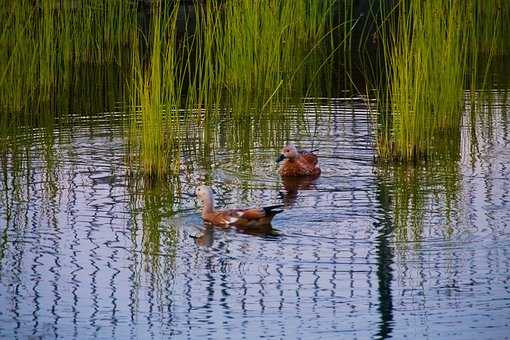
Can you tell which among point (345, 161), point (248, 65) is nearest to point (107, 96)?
point (248, 65)

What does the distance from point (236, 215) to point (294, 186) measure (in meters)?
1.24

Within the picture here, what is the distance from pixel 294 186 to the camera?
887 centimetres

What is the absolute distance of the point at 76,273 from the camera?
269 inches

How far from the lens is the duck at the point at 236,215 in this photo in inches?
299

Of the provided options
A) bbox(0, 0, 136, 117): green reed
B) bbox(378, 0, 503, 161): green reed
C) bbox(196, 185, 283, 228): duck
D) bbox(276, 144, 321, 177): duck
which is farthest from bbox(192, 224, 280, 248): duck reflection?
bbox(0, 0, 136, 117): green reed

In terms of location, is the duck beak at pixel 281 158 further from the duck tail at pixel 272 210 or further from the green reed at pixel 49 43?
the green reed at pixel 49 43

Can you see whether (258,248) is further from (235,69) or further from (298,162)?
(235,69)

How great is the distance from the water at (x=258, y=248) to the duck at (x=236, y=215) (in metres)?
0.07

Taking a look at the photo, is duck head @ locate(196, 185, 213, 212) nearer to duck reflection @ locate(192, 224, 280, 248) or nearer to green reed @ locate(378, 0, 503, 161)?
duck reflection @ locate(192, 224, 280, 248)

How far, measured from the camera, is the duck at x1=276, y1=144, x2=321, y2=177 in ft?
29.6

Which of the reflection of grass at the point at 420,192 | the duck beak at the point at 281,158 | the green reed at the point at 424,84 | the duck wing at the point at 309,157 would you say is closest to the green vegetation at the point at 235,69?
the green reed at the point at 424,84

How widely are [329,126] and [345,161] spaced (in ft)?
4.23

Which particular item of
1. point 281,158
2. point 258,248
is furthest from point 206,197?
point 281,158

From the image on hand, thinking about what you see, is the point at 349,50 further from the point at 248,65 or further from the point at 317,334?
the point at 317,334
